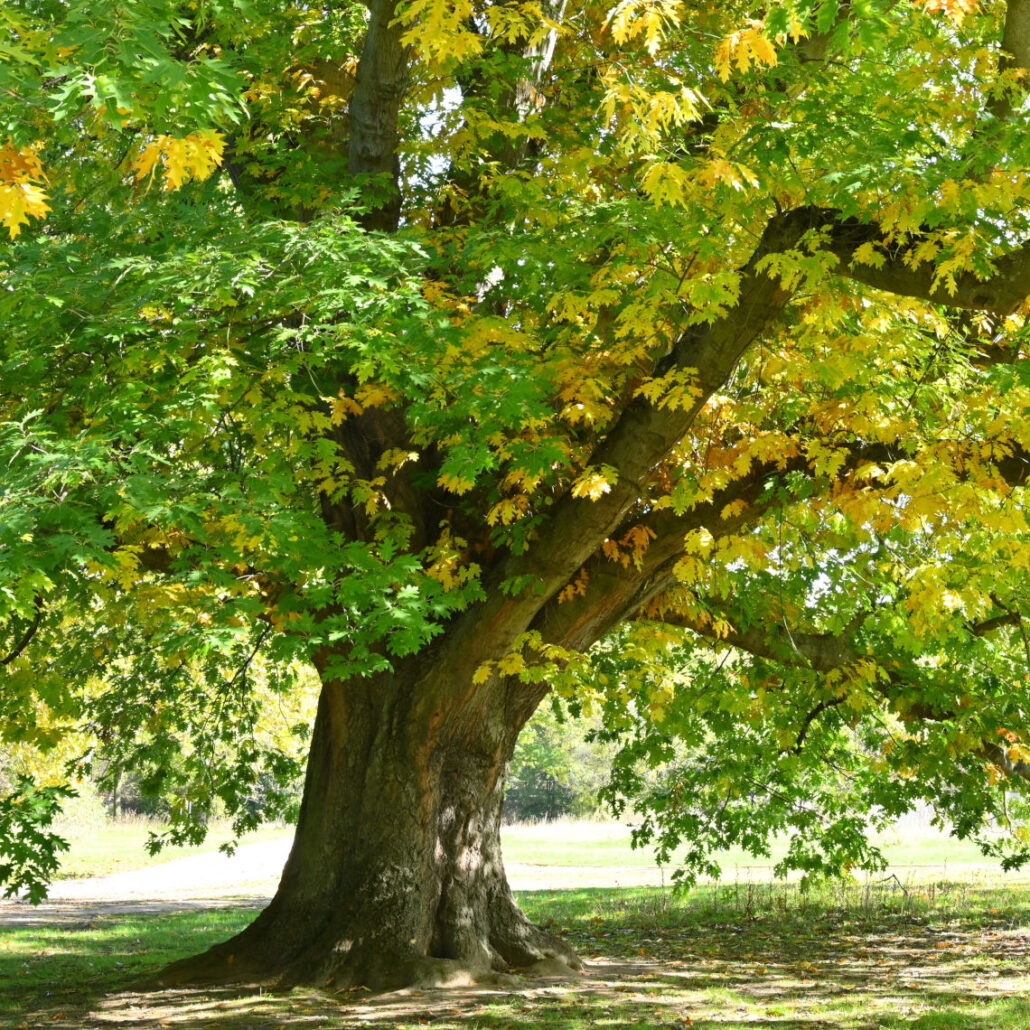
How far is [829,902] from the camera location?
50.6ft

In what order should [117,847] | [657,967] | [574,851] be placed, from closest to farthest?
1. [657,967]
2. [574,851]
3. [117,847]

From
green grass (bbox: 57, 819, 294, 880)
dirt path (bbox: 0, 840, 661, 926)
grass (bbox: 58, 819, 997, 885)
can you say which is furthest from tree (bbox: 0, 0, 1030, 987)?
green grass (bbox: 57, 819, 294, 880)

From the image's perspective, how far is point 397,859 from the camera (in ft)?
28.5

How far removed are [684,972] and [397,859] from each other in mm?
3133

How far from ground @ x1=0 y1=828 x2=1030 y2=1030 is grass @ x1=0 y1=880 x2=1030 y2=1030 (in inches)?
1.0

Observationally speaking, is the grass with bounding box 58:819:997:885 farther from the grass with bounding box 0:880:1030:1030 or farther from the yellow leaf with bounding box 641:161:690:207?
the yellow leaf with bounding box 641:161:690:207

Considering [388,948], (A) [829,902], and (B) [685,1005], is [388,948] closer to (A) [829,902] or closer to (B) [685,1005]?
(B) [685,1005]

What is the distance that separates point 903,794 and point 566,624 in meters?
6.44

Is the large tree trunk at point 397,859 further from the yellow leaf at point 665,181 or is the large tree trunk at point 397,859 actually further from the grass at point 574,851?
the grass at point 574,851

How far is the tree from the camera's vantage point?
5895mm

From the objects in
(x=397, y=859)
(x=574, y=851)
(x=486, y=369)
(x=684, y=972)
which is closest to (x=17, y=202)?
(x=486, y=369)

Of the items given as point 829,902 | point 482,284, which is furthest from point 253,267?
point 829,902

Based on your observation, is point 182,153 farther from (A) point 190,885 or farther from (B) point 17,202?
(A) point 190,885

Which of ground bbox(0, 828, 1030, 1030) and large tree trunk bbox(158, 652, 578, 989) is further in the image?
large tree trunk bbox(158, 652, 578, 989)
